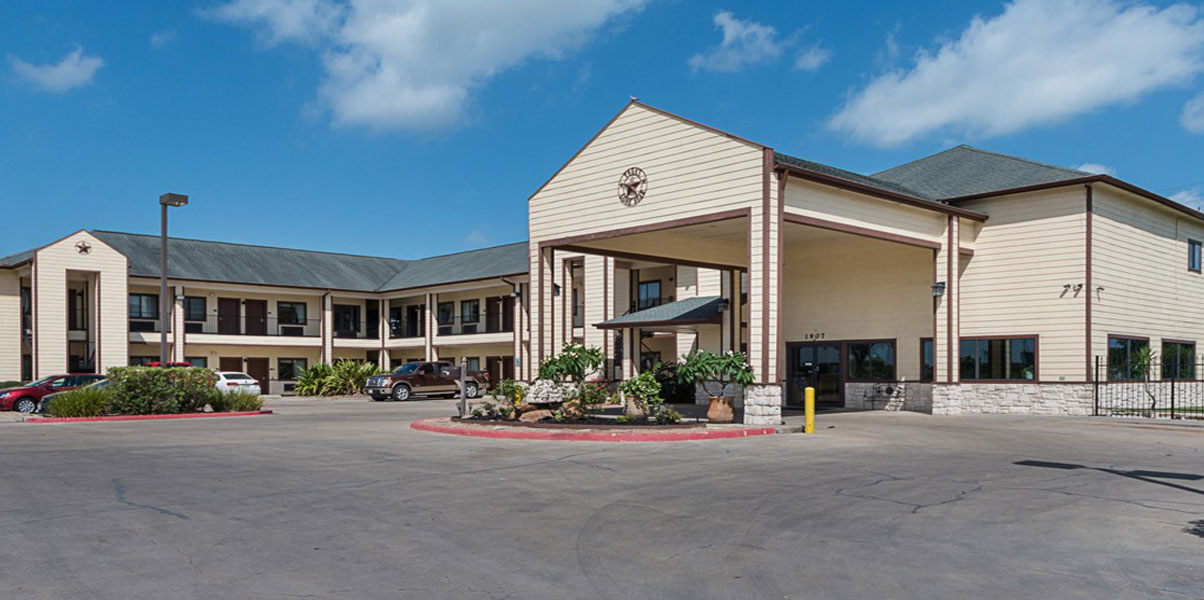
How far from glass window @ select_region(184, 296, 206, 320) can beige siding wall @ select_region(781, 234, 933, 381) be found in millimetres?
30752

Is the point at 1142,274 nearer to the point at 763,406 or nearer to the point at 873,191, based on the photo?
the point at 873,191

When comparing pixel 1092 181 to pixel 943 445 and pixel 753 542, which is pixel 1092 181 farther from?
pixel 753 542

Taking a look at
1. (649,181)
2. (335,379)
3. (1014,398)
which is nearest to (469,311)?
(335,379)

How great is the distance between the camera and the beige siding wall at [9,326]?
4228cm

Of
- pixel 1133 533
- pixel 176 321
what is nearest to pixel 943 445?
pixel 1133 533

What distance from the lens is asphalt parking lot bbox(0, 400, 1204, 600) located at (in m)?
6.96

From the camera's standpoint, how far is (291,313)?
51.8 metres

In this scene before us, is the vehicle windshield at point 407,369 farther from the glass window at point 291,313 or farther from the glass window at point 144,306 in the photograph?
the glass window at point 144,306

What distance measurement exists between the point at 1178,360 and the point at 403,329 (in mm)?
37635

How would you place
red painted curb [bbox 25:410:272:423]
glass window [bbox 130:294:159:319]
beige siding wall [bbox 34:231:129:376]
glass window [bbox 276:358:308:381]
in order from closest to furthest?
red painted curb [bbox 25:410:272:423] < beige siding wall [bbox 34:231:129:376] < glass window [bbox 130:294:159:319] < glass window [bbox 276:358:308:381]

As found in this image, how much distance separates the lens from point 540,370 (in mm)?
25141


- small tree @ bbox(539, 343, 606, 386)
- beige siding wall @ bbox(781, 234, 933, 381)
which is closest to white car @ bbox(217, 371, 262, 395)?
small tree @ bbox(539, 343, 606, 386)

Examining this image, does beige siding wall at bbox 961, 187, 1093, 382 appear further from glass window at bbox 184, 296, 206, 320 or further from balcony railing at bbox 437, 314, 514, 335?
glass window at bbox 184, 296, 206, 320

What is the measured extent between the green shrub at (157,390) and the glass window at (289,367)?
23396 mm
